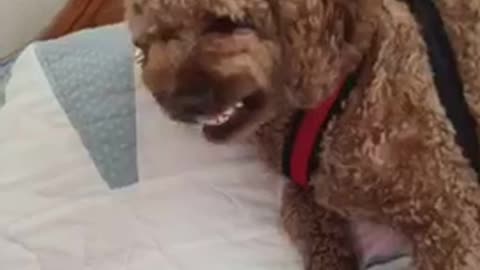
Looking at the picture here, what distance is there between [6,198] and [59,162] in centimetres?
9

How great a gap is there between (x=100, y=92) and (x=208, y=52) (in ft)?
1.70

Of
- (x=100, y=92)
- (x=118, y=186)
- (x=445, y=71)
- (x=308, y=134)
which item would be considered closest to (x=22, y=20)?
(x=100, y=92)

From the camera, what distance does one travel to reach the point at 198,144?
1.65 metres

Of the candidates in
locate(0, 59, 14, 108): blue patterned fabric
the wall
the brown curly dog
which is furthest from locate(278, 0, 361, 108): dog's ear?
the wall

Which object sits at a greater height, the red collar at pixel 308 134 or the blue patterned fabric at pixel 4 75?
the red collar at pixel 308 134

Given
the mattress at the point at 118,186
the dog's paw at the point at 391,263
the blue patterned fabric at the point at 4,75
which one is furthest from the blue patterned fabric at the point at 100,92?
the dog's paw at the point at 391,263

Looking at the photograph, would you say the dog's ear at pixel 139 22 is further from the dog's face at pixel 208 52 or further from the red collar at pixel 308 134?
the red collar at pixel 308 134

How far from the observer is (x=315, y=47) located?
1.25 m

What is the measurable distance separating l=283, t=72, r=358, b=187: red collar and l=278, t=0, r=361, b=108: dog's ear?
0.06m

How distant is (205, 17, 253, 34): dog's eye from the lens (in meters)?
1.22

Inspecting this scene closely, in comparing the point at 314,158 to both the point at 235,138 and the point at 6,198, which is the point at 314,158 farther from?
the point at 6,198

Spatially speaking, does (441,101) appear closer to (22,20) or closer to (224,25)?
(224,25)

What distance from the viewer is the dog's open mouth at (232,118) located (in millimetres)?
1292

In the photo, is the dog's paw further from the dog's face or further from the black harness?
the dog's face
